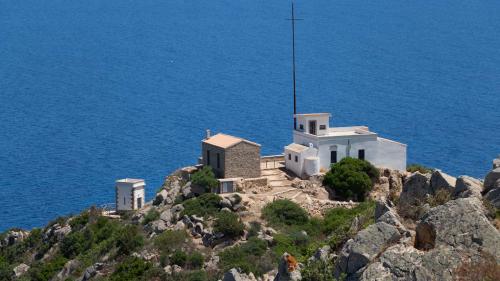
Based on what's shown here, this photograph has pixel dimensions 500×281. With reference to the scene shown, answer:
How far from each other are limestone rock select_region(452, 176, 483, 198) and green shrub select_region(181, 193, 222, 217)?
2853 cm

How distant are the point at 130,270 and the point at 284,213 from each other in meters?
7.74

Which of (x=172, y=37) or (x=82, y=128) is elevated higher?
(x=172, y=37)

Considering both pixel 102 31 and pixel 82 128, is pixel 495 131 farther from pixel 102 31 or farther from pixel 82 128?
pixel 102 31

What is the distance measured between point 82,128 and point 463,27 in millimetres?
83687

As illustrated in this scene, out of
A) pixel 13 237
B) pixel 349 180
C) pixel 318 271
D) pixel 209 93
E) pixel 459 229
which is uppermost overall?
pixel 209 93

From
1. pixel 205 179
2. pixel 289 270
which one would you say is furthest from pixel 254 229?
pixel 289 270

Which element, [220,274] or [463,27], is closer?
[220,274]

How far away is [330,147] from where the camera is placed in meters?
56.3

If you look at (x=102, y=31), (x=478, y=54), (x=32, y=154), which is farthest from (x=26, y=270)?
(x=102, y=31)

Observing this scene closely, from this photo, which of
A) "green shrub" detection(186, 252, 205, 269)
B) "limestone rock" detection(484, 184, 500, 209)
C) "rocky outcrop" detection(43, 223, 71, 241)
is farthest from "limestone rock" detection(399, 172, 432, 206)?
"rocky outcrop" detection(43, 223, 71, 241)

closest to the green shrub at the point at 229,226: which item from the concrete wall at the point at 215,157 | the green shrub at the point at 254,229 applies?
the green shrub at the point at 254,229

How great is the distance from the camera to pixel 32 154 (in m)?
96.1

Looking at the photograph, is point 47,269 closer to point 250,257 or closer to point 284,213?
point 284,213

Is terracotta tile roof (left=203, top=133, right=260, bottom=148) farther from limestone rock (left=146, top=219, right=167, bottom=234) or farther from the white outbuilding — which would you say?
the white outbuilding
